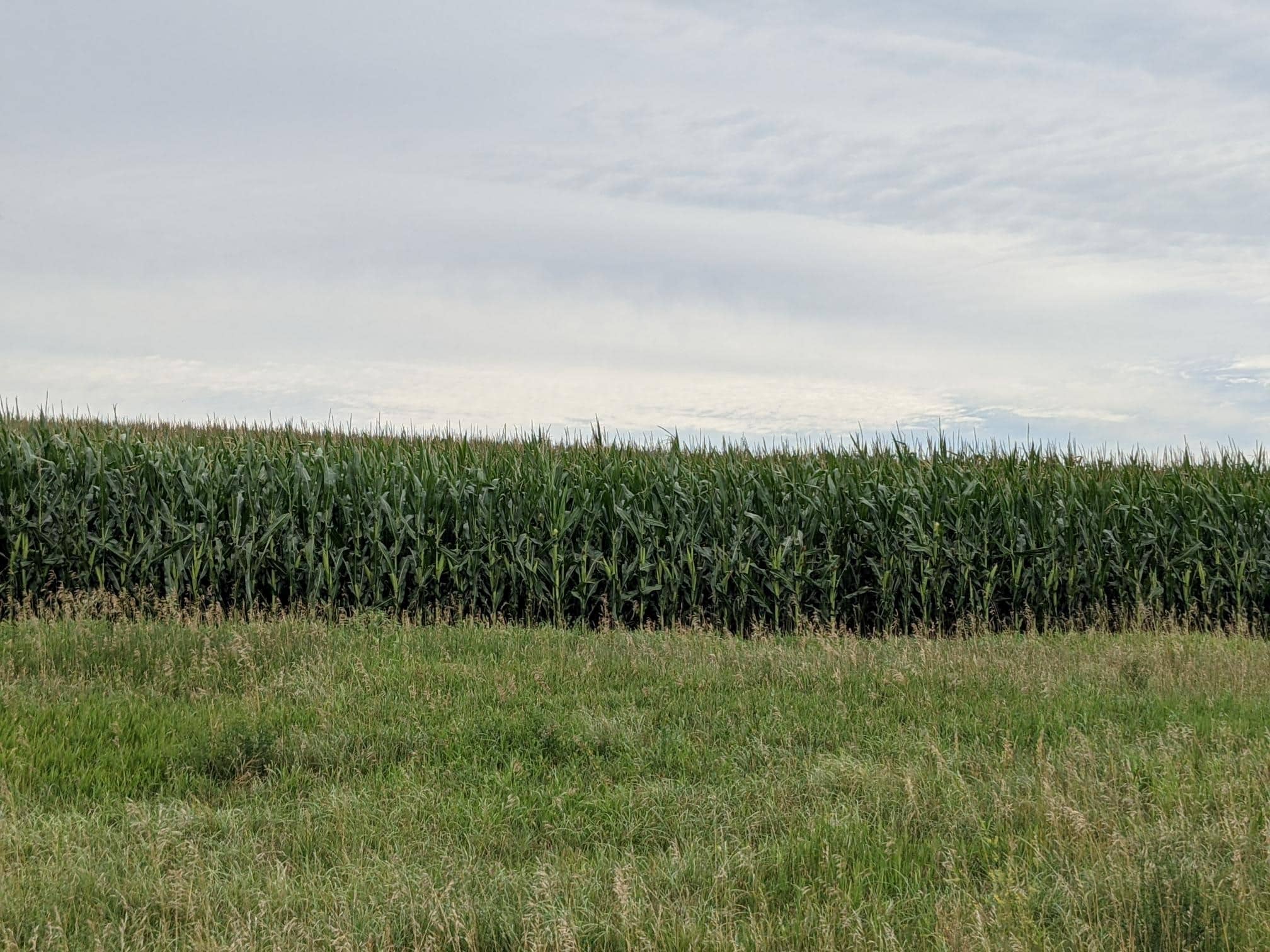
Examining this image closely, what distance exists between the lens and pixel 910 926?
15.8 ft

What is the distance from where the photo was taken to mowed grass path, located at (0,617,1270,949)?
15.7 feet

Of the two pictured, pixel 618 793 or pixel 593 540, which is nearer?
pixel 618 793

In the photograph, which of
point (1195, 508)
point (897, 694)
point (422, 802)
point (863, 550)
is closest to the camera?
point (422, 802)

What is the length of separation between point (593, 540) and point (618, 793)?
7.74 meters

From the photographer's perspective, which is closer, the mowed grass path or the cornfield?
the mowed grass path

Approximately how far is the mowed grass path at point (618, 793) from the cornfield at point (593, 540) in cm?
275

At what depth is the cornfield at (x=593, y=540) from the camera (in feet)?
45.4

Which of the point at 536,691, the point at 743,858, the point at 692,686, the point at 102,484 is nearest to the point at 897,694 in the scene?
the point at 692,686

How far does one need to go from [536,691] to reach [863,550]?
23.6 feet

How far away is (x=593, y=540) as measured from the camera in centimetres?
1432

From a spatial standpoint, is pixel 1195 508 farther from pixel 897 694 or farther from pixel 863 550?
→ pixel 897 694

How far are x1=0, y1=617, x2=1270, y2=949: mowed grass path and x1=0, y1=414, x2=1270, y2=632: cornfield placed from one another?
2.75 meters

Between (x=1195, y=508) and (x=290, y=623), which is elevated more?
(x=1195, y=508)

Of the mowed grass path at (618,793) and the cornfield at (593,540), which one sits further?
the cornfield at (593,540)
